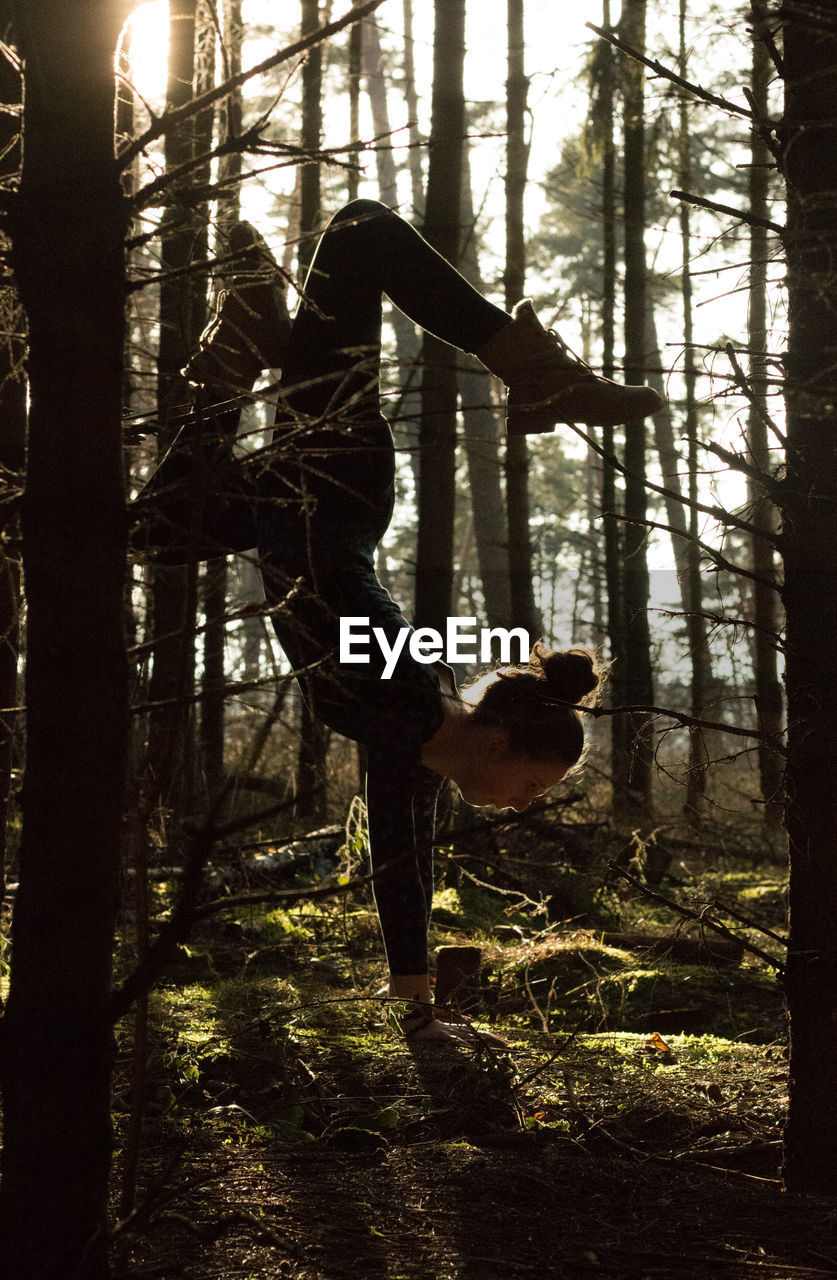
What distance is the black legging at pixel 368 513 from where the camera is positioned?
262cm

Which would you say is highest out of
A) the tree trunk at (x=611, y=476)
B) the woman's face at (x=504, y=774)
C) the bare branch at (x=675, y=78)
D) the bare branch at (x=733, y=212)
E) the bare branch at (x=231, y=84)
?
the tree trunk at (x=611, y=476)

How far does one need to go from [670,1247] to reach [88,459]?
159 cm

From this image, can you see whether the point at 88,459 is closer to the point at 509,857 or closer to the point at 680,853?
the point at 509,857

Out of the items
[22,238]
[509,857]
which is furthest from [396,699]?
[509,857]

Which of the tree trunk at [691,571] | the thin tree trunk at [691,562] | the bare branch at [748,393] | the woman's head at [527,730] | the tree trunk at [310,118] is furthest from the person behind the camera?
the tree trunk at [310,118]

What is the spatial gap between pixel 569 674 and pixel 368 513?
0.85 metres

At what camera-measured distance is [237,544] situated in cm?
329

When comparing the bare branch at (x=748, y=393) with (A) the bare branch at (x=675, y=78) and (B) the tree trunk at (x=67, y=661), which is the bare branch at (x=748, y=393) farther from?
(B) the tree trunk at (x=67, y=661)

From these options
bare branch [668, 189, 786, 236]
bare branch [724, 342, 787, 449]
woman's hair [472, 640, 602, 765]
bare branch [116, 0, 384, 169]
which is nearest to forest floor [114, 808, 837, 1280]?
woman's hair [472, 640, 602, 765]

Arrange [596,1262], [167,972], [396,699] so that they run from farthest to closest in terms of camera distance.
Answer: [167,972] < [396,699] < [596,1262]

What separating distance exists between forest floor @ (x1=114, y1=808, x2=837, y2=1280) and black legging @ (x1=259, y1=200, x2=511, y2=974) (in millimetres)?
532

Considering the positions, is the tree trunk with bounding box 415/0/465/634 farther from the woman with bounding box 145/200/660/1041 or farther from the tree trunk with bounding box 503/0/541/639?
the woman with bounding box 145/200/660/1041

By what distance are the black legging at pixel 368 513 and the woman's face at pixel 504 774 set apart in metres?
0.20

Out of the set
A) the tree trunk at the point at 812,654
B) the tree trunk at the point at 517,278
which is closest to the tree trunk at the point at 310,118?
the tree trunk at the point at 517,278
